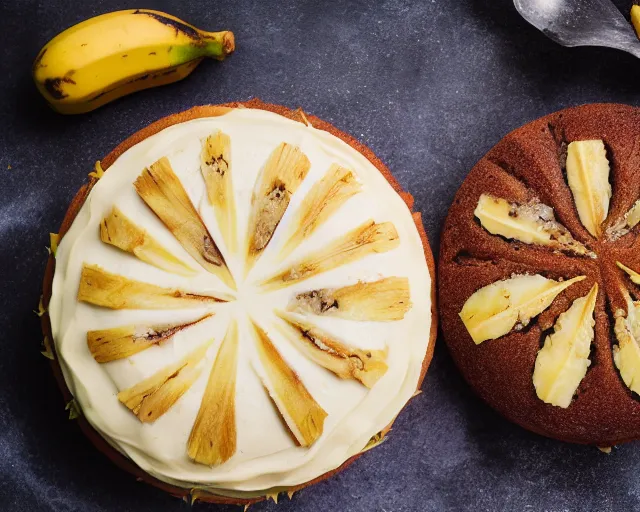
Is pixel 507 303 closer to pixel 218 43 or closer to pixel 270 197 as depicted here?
pixel 270 197

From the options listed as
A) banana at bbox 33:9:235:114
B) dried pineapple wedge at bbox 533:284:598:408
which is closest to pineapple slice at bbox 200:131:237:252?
banana at bbox 33:9:235:114

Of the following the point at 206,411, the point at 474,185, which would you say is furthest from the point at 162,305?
the point at 474,185

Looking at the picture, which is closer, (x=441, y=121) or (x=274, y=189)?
(x=274, y=189)

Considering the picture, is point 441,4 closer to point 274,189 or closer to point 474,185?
point 474,185

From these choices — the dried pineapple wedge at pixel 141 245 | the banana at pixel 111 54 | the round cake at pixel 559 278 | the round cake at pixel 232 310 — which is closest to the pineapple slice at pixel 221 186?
the round cake at pixel 232 310

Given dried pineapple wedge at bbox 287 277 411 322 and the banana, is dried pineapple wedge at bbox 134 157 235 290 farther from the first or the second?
the banana

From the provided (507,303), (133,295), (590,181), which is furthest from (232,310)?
(590,181)
